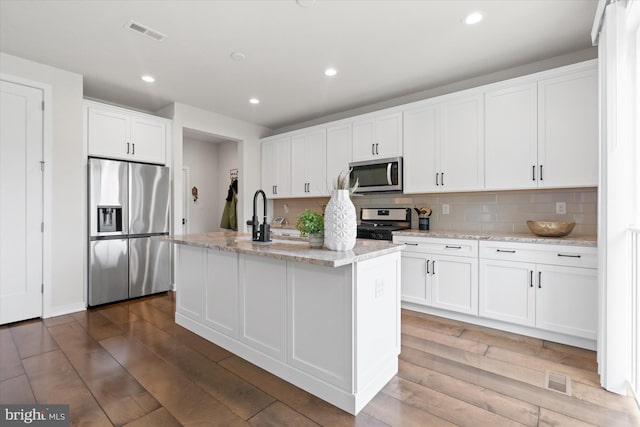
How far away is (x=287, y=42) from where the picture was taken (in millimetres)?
2787

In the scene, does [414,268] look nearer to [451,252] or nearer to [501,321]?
[451,252]

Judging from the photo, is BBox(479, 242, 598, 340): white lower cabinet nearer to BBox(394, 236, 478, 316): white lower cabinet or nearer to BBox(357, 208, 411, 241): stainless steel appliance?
BBox(394, 236, 478, 316): white lower cabinet

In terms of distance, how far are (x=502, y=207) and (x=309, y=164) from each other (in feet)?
8.79

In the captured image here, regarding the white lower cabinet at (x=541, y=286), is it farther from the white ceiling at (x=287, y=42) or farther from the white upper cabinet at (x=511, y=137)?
the white ceiling at (x=287, y=42)

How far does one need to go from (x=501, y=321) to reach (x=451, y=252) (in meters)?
0.75

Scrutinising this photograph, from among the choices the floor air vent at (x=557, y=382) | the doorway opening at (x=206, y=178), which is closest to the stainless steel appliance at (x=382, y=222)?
the floor air vent at (x=557, y=382)

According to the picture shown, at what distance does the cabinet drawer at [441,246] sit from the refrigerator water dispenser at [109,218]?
11.0ft

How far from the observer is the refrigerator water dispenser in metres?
3.64

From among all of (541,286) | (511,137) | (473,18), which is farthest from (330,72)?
(541,286)

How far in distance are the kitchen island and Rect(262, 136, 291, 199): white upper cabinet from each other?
2770 mm

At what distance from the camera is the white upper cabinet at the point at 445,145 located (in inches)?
129

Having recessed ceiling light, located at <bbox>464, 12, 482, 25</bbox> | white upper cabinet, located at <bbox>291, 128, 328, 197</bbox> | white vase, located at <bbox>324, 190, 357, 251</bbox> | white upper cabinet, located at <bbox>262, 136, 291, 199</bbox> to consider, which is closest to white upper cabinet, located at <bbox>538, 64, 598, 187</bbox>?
recessed ceiling light, located at <bbox>464, 12, 482, 25</bbox>

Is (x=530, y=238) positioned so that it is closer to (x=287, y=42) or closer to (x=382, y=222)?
(x=382, y=222)

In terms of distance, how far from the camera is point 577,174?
8.95 ft
